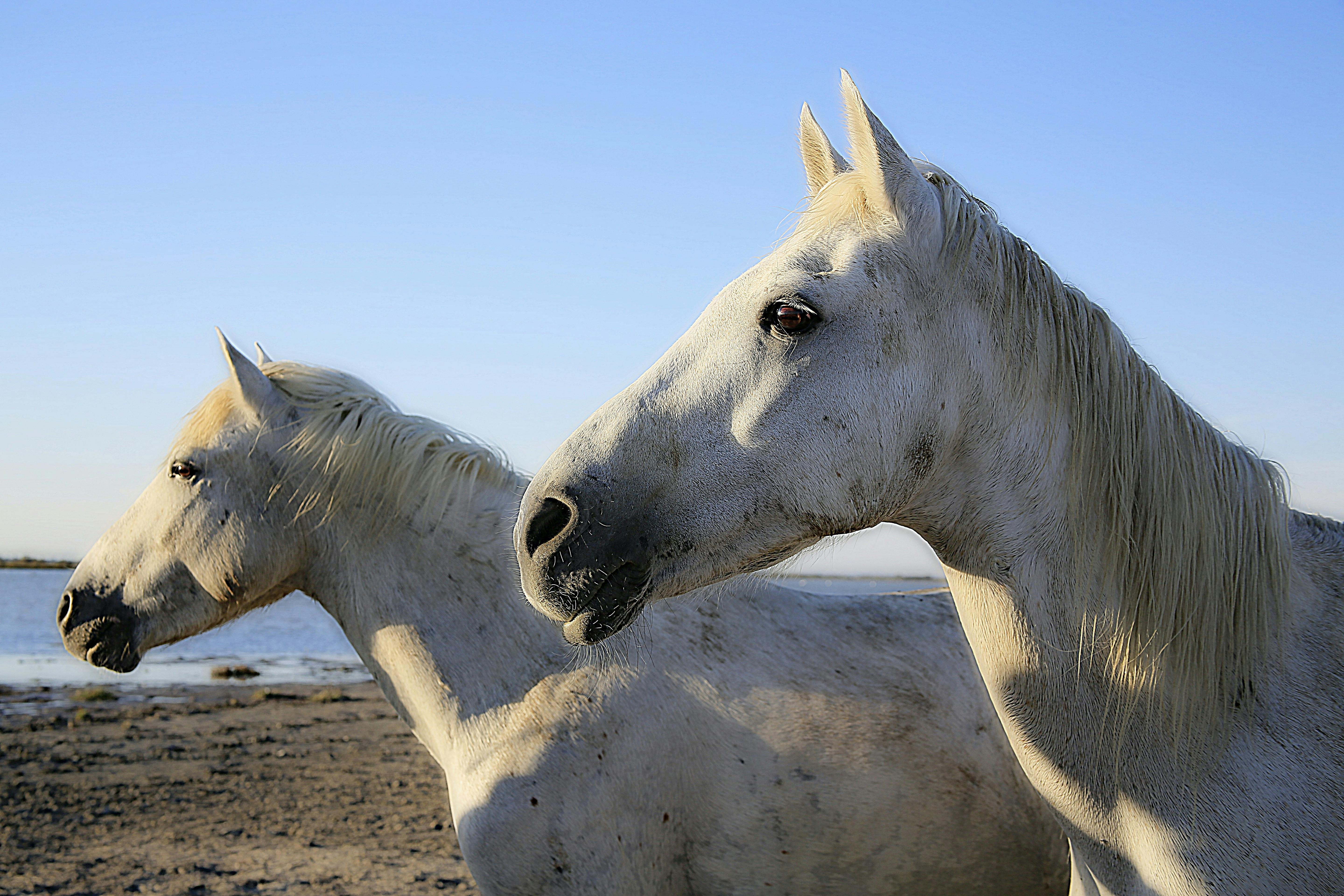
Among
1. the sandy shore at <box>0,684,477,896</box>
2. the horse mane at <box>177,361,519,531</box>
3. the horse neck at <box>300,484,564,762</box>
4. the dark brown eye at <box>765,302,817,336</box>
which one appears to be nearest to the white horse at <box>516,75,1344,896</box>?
the dark brown eye at <box>765,302,817,336</box>

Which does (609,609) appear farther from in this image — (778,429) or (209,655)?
(209,655)

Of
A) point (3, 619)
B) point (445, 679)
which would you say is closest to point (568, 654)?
point (445, 679)

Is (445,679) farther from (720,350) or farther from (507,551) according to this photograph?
(720,350)

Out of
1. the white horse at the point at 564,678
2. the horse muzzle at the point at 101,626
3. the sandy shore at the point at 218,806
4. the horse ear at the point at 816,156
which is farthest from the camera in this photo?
the sandy shore at the point at 218,806

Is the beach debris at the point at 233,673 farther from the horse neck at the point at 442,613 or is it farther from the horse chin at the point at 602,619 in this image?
the horse chin at the point at 602,619

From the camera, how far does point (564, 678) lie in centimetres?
282

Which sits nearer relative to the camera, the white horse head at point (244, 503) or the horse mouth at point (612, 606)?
the horse mouth at point (612, 606)

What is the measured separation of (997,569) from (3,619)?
4546 cm

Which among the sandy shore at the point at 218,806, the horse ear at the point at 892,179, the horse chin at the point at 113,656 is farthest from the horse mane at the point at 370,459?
the sandy shore at the point at 218,806

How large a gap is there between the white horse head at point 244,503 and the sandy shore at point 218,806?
9.56ft

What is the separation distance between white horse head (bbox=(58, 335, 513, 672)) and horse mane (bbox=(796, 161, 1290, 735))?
2.01m

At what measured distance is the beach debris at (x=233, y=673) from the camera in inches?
719

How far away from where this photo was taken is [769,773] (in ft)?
8.99

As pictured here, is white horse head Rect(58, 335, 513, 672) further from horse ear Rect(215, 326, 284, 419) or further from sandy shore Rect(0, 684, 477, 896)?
sandy shore Rect(0, 684, 477, 896)
